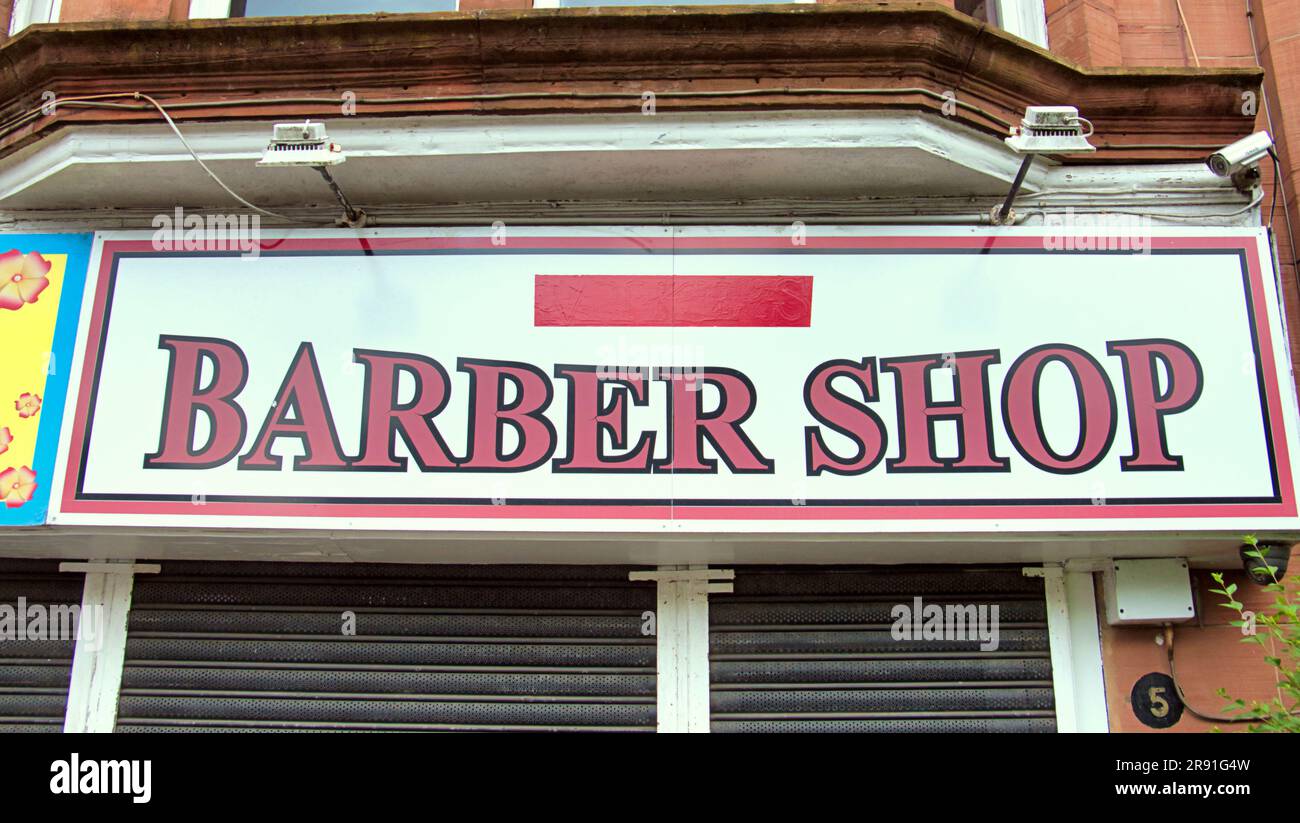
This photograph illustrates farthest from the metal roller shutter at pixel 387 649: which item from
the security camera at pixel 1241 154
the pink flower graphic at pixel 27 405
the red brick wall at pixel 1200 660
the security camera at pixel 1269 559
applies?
the security camera at pixel 1241 154

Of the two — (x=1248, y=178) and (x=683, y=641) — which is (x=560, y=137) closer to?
(x=683, y=641)

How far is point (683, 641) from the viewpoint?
5.12 metres

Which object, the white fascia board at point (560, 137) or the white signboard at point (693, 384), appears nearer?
the white signboard at point (693, 384)

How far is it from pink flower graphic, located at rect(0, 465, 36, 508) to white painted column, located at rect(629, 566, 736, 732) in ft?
9.02

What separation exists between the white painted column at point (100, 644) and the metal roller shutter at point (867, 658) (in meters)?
2.85

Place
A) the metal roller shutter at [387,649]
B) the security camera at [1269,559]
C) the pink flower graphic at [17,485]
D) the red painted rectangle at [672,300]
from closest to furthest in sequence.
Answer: the security camera at [1269,559] < the pink flower graphic at [17,485] < the red painted rectangle at [672,300] < the metal roller shutter at [387,649]

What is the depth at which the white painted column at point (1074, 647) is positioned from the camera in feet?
16.2

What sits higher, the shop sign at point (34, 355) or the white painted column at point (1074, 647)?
the shop sign at point (34, 355)

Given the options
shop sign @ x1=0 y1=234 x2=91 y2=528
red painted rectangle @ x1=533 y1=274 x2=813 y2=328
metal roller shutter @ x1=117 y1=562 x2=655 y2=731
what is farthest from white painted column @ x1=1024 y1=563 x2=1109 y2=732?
shop sign @ x1=0 y1=234 x2=91 y2=528

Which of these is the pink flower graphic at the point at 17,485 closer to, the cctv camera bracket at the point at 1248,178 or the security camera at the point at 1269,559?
the security camera at the point at 1269,559

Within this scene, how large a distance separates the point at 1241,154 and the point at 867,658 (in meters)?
2.85

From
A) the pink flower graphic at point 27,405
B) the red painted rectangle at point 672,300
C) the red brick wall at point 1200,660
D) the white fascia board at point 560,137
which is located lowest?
the red brick wall at point 1200,660
